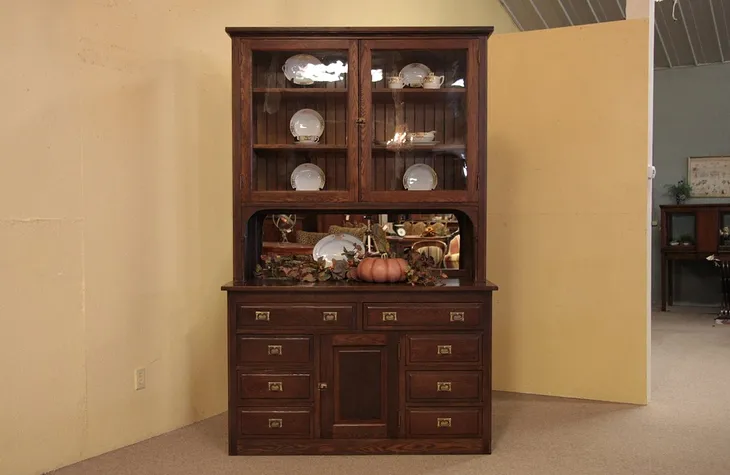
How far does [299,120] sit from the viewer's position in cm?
338

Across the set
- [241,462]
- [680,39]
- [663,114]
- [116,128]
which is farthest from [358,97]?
[663,114]

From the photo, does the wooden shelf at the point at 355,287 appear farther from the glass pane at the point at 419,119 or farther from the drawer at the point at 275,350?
the glass pane at the point at 419,119

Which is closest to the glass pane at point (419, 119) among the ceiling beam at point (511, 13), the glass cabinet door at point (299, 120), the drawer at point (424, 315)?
the glass cabinet door at point (299, 120)

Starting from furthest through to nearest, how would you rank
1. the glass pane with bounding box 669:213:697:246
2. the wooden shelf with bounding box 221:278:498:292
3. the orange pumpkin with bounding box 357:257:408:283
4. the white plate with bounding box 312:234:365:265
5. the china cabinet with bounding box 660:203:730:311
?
the glass pane with bounding box 669:213:697:246
the china cabinet with bounding box 660:203:730:311
the white plate with bounding box 312:234:365:265
the orange pumpkin with bounding box 357:257:408:283
the wooden shelf with bounding box 221:278:498:292

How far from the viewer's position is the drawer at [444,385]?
10.1ft

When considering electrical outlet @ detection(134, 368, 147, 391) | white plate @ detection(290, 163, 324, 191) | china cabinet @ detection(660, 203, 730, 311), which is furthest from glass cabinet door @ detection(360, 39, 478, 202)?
china cabinet @ detection(660, 203, 730, 311)

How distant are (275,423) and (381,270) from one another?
0.92 meters

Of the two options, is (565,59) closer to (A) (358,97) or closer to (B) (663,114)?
(A) (358,97)

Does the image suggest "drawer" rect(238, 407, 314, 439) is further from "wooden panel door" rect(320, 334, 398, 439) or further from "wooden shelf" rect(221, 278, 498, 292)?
"wooden shelf" rect(221, 278, 498, 292)

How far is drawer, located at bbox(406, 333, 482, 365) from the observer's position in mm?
3096

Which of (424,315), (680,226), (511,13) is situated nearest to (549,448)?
(424,315)

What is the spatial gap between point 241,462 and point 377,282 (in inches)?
42.9

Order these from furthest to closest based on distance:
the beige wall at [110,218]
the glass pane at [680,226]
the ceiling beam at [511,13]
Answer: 1. the glass pane at [680,226]
2. the ceiling beam at [511,13]
3. the beige wall at [110,218]

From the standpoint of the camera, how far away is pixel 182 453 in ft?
10.4
